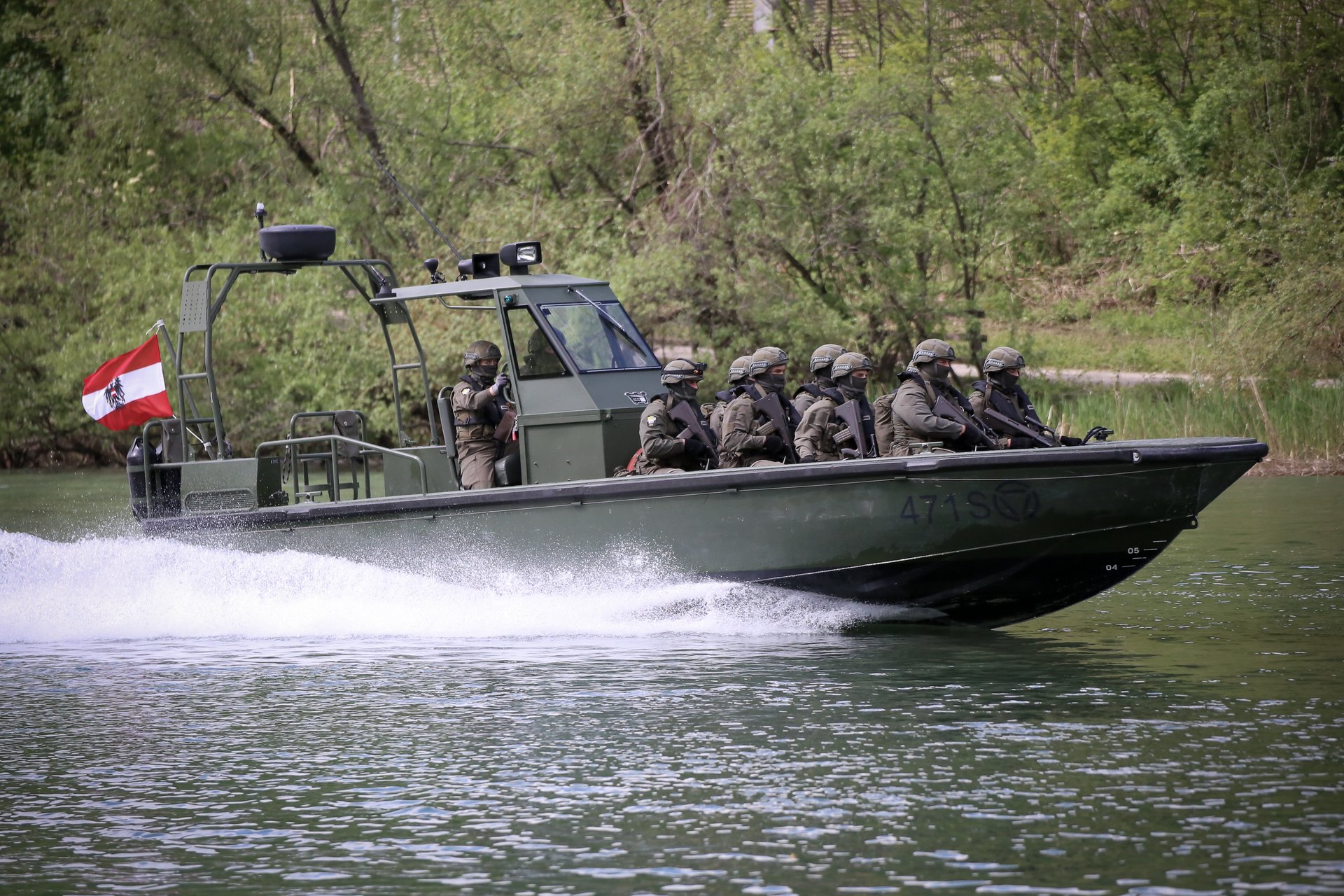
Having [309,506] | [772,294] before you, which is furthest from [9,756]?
[772,294]

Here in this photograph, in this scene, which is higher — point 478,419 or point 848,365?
point 848,365

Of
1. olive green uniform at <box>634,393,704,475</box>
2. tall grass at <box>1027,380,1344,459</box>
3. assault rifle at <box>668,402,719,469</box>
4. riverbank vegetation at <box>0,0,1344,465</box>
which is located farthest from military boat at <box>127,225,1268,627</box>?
riverbank vegetation at <box>0,0,1344,465</box>

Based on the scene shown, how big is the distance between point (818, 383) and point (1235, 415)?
12505 mm

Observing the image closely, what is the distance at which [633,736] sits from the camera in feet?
24.9

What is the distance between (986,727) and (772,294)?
732 inches

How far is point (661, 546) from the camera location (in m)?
10.1

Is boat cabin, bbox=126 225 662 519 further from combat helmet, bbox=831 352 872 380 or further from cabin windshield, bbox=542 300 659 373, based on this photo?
combat helmet, bbox=831 352 872 380

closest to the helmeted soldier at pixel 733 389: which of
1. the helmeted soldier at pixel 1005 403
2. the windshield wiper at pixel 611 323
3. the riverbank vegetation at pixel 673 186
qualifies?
the windshield wiper at pixel 611 323

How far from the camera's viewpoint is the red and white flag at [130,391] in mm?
12211

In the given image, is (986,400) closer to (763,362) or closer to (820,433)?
(820,433)

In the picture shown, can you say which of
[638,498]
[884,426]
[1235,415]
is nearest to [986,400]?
[884,426]

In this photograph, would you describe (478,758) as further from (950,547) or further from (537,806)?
(950,547)

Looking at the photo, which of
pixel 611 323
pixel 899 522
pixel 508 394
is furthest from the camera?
pixel 611 323

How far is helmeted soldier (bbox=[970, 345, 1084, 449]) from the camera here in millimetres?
10453
